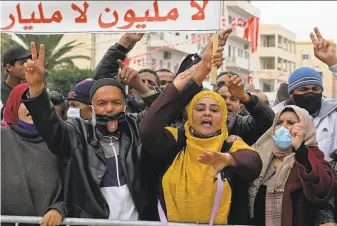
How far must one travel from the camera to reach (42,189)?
407cm

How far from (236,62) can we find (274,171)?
60.4m

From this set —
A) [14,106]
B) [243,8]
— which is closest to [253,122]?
[14,106]

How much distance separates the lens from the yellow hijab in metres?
3.90

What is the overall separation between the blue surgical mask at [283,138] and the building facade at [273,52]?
6729cm

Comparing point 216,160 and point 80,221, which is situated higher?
point 216,160

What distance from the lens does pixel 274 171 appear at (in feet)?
13.1

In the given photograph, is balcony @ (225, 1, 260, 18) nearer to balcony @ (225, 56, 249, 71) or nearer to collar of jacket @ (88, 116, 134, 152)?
balcony @ (225, 56, 249, 71)

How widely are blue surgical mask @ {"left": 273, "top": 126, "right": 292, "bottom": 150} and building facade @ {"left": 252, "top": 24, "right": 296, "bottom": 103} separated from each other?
67.3 metres

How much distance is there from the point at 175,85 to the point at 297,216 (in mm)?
1081

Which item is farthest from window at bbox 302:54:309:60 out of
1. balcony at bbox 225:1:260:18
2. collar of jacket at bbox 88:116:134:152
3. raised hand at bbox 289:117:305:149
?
raised hand at bbox 289:117:305:149

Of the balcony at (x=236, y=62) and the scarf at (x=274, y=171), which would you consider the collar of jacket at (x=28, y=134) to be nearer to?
the scarf at (x=274, y=171)

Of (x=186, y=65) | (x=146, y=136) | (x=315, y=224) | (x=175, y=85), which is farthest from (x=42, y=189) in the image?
(x=315, y=224)

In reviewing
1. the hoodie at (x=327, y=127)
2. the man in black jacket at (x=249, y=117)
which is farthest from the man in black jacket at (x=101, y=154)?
the hoodie at (x=327, y=127)

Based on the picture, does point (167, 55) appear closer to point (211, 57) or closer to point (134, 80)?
point (134, 80)
